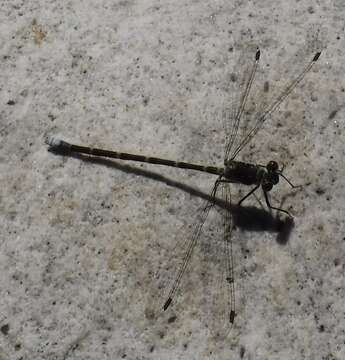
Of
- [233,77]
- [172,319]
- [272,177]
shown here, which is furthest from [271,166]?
[172,319]

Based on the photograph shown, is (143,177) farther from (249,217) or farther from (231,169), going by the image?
(249,217)

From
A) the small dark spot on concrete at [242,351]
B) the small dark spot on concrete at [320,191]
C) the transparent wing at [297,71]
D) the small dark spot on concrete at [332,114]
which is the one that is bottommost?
the small dark spot on concrete at [242,351]

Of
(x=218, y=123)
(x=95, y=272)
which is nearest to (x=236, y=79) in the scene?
(x=218, y=123)

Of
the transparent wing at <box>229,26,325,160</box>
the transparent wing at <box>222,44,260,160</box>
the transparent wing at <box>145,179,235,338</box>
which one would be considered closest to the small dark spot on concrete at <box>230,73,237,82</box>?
the transparent wing at <box>222,44,260,160</box>

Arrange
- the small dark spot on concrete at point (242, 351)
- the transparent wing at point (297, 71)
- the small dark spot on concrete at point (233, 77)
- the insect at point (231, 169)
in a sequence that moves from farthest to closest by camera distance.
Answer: the small dark spot on concrete at point (233, 77)
the transparent wing at point (297, 71)
the insect at point (231, 169)
the small dark spot on concrete at point (242, 351)

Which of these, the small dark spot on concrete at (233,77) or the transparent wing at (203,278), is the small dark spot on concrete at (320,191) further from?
the small dark spot on concrete at (233,77)

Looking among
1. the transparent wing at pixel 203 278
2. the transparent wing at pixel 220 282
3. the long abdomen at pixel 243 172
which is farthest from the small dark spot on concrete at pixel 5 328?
the long abdomen at pixel 243 172

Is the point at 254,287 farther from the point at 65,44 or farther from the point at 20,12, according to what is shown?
the point at 20,12
